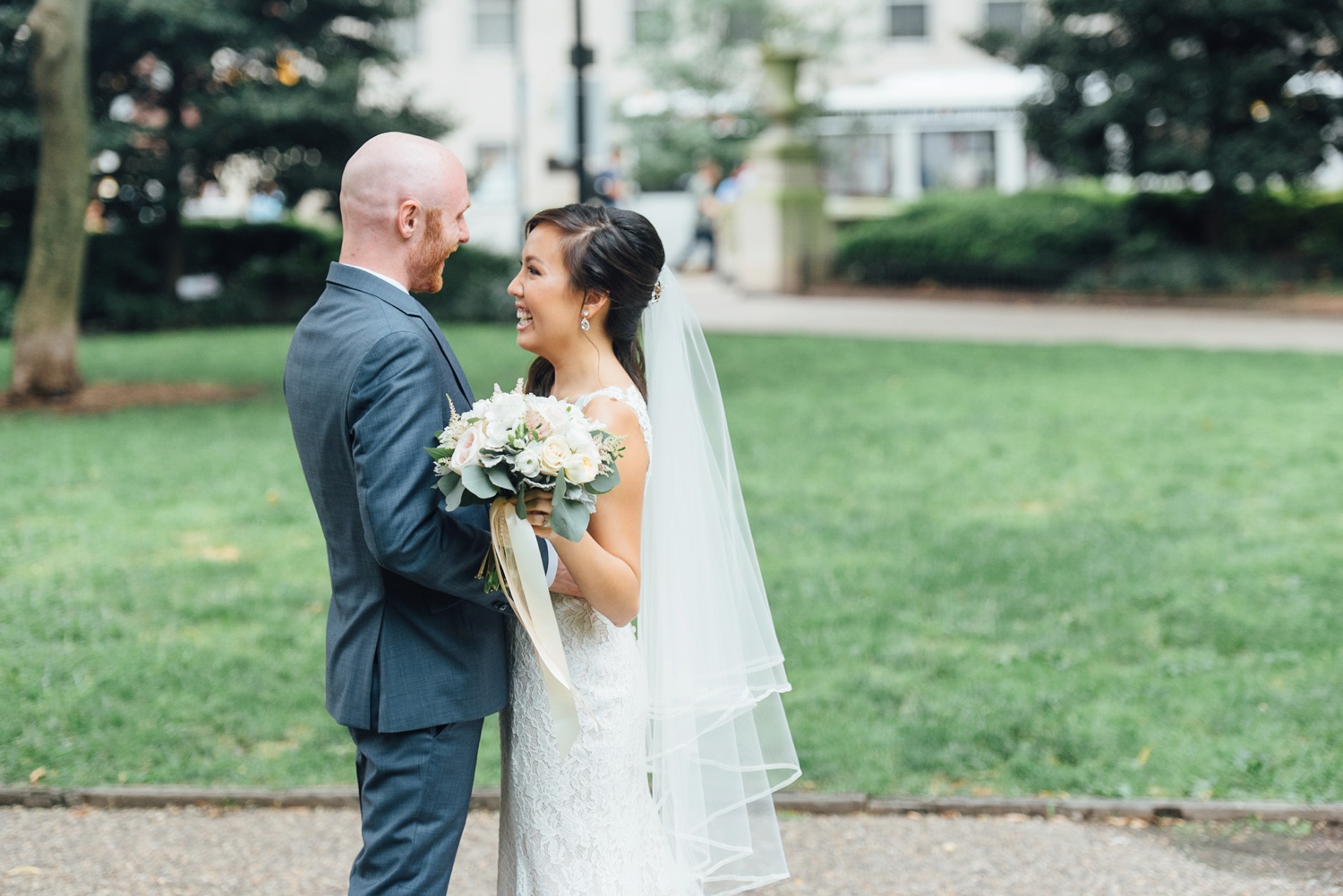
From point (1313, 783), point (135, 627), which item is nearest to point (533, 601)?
point (1313, 783)

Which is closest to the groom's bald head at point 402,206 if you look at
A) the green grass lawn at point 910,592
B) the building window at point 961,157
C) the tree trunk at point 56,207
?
the green grass lawn at point 910,592

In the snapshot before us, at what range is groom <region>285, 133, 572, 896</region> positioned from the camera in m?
2.61

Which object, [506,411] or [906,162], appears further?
[906,162]

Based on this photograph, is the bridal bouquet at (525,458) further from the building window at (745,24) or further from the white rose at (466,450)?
the building window at (745,24)

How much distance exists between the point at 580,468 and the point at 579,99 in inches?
393

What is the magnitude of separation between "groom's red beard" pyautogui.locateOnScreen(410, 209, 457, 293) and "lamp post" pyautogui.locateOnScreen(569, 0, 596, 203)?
9.25 meters

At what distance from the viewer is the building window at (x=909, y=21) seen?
121ft

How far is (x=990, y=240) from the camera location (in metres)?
22.4

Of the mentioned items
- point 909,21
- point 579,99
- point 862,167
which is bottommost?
point 579,99

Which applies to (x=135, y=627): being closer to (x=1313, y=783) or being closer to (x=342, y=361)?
(x=342, y=361)

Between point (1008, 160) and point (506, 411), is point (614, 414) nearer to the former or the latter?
point (506, 411)

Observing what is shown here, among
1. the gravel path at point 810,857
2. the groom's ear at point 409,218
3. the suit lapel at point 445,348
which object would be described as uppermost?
the groom's ear at point 409,218

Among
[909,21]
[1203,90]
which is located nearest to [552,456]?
[1203,90]

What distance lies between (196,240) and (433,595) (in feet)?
68.1
